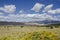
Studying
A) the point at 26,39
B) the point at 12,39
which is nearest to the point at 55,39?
the point at 26,39

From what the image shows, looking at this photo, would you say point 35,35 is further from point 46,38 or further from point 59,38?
point 59,38

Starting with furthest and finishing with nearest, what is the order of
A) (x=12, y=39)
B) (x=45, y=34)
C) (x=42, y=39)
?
(x=12, y=39)
(x=45, y=34)
(x=42, y=39)

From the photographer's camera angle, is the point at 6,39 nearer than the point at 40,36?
No

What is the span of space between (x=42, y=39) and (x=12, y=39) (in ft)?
22.3

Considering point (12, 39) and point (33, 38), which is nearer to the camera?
point (33, 38)

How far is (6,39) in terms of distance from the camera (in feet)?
87.4

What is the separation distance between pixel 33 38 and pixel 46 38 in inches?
67.7

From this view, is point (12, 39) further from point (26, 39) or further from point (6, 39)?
point (26, 39)

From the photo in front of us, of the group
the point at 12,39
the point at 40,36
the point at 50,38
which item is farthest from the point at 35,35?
the point at 12,39

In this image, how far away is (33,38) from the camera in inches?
863

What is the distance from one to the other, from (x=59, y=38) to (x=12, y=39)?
800 cm

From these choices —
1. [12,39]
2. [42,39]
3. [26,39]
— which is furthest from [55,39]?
[12,39]

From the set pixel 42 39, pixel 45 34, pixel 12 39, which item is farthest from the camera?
pixel 12 39

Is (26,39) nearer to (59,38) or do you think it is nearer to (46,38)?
(46,38)
